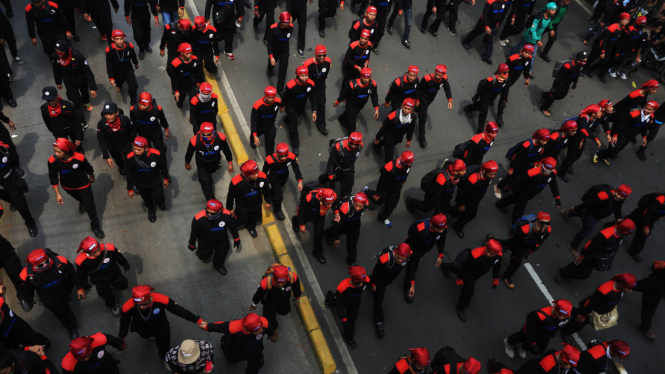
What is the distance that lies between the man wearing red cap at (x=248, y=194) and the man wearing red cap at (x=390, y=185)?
77.0 inches

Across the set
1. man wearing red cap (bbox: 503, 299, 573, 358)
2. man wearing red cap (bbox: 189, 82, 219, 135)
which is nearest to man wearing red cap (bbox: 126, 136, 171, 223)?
man wearing red cap (bbox: 189, 82, 219, 135)

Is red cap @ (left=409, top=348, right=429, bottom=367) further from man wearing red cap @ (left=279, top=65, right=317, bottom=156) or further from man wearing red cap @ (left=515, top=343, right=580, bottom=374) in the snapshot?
man wearing red cap @ (left=279, top=65, right=317, bottom=156)

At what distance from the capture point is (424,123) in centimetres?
1014

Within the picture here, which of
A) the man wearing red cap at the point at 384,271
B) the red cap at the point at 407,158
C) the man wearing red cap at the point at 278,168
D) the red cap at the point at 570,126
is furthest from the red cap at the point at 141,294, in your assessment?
the red cap at the point at 570,126

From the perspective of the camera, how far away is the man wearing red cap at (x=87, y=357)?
5.01 m

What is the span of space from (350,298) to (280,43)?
20.9 feet

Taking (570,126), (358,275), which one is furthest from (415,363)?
(570,126)

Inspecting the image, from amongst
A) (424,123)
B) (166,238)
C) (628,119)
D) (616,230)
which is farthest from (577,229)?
(166,238)

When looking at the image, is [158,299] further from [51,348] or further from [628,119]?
[628,119]

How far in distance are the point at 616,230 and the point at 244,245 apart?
6.63m

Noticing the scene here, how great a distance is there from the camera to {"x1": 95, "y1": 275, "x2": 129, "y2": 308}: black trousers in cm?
650

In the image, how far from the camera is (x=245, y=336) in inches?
222

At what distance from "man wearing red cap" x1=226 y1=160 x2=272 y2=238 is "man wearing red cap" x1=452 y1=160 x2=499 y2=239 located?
3682mm

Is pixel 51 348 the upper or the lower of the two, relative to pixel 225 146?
lower
